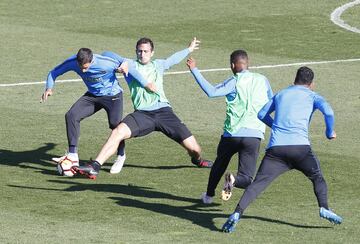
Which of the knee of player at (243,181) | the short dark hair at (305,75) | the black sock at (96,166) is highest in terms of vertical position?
the short dark hair at (305,75)

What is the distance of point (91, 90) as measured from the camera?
67.4ft

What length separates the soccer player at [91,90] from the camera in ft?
65.3

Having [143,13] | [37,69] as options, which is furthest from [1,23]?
[37,69]

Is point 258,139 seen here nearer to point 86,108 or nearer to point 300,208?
point 300,208

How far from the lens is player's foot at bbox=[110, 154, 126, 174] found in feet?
66.1

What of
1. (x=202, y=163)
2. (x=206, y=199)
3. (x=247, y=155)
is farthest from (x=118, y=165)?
(x=247, y=155)

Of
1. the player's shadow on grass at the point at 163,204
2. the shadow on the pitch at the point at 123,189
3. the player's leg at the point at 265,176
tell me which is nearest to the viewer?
the player's leg at the point at 265,176

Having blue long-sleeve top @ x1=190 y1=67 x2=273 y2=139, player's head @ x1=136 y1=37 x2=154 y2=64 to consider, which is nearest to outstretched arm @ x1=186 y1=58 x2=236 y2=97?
blue long-sleeve top @ x1=190 y1=67 x2=273 y2=139

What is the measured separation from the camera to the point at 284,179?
19.4 m

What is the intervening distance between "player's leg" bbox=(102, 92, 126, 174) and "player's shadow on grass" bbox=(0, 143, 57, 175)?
3.33ft

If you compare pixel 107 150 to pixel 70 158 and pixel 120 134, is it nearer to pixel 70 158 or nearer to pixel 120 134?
pixel 120 134

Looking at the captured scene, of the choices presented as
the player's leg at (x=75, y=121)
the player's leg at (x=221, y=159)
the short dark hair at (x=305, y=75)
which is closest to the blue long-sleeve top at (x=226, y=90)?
the player's leg at (x=221, y=159)

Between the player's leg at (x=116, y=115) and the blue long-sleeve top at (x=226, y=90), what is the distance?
10.8 ft

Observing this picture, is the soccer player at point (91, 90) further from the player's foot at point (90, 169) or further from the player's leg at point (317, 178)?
the player's leg at point (317, 178)
